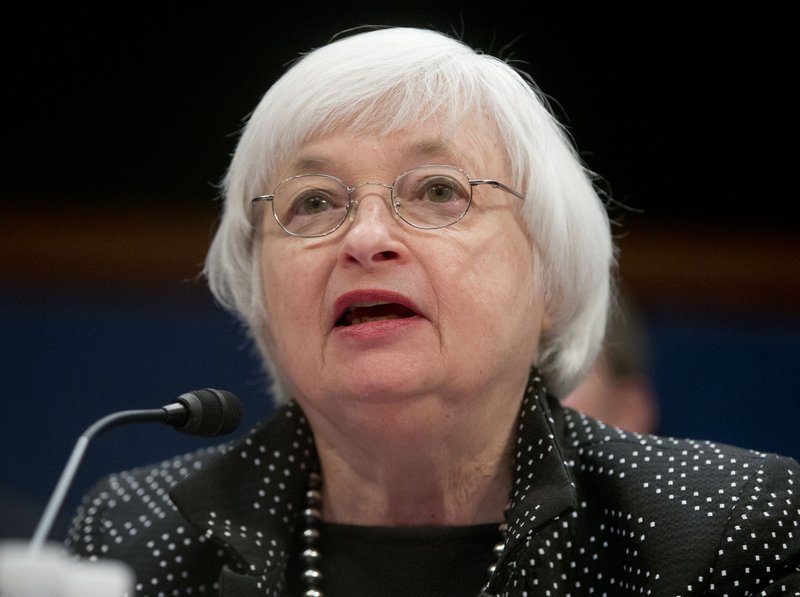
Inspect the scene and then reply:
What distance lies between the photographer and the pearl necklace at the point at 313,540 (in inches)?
65.8

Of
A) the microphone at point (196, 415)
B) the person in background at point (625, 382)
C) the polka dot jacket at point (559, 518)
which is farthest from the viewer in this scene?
the person in background at point (625, 382)

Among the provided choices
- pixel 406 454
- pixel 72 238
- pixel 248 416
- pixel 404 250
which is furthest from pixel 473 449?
pixel 72 238

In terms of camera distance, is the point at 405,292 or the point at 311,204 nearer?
the point at 405,292

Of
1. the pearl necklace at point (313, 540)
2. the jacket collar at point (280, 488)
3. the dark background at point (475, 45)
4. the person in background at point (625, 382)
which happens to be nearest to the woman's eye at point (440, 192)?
the jacket collar at point (280, 488)

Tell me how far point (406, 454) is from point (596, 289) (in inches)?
18.0

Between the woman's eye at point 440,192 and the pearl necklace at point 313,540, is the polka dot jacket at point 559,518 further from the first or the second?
the woman's eye at point 440,192

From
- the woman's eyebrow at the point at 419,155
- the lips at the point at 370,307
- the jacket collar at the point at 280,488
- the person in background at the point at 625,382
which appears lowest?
the person in background at the point at 625,382

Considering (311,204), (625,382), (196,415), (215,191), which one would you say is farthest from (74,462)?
(215,191)

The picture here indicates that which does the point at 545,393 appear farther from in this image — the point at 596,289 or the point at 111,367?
the point at 111,367

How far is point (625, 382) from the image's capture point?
116 inches

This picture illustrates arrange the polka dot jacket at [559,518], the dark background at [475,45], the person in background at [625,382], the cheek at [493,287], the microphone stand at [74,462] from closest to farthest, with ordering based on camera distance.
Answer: the microphone stand at [74,462] < the polka dot jacket at [559,518] < the cheek at [493,287] < the person in background at [625,382] < the dark background at [475,45]

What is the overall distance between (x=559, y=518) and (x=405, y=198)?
0.52 meters

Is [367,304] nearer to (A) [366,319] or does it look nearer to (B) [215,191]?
(A) [366,319]

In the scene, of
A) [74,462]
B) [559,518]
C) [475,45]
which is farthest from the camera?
[475,45]
